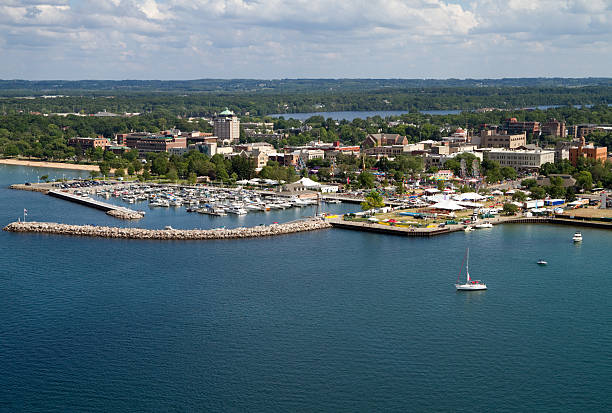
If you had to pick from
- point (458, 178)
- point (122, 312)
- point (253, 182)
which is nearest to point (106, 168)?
point (253, 182)

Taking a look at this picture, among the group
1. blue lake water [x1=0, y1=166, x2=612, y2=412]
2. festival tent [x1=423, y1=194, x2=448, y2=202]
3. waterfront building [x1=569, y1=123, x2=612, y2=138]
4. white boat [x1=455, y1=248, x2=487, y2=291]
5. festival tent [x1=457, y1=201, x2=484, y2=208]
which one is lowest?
blue lake water [x1=0, y1=166, x2=612, y2=412]

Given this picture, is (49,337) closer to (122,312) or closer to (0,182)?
Result: (122,312)

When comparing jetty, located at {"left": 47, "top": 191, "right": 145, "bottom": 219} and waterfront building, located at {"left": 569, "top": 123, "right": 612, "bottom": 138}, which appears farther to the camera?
waterfront building, located at {"left": 569, "top": 123, "right": 612, "bottom": 138}

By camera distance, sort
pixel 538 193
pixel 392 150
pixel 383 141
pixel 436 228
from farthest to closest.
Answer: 1. pixel 383 141
2. pixel 392 150
3. pixel 538 193
4. pixel 436 228

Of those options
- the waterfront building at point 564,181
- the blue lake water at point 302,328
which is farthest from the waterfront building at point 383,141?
the blue lake water at point 302,328

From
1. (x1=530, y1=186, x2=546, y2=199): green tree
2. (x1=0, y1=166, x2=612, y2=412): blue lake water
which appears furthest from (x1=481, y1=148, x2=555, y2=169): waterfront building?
(x1=0, y1=166, x2=612, y2=412): blue lake water

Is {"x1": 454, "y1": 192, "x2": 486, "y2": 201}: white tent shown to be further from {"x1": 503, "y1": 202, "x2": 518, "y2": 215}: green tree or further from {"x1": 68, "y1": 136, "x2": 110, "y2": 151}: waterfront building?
{"x1": 68, "y1": 136, "x2": 110, "y2": 151}: waterfront building

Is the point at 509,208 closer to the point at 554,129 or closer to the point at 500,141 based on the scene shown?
the point at 500,141

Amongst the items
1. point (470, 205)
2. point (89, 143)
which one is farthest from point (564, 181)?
point (89, 143)
